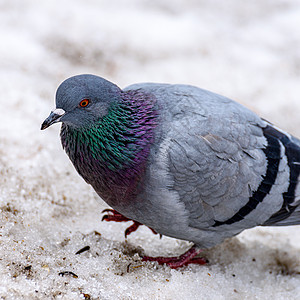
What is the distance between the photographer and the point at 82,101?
351 centimetres

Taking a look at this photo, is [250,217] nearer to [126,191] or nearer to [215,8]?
[126,191]

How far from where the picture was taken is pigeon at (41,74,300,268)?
3529 millimetres

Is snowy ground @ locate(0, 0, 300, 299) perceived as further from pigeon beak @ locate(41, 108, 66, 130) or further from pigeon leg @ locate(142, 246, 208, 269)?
pigeon beak @ locate(41, 108, 66, 130)

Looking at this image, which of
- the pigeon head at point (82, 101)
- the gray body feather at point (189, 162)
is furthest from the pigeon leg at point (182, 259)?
the pigeon head at point (82, 101)

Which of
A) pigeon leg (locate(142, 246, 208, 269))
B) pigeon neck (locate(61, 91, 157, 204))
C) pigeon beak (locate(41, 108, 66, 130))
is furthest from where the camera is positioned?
pigeon leg (locate(142, 246, 208, 269))

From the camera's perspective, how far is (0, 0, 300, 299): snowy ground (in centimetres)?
360

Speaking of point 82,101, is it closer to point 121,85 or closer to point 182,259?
point 182,259

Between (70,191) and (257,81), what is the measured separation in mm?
3675

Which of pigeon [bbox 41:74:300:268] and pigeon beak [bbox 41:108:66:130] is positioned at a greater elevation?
pigeon beak [bbox 41:108:66:130]

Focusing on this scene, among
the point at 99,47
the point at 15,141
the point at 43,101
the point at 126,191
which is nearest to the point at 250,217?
the point at 126,191

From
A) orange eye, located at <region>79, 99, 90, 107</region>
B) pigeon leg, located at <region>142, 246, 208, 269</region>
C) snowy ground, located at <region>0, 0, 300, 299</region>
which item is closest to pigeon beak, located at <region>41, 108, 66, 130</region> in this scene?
orange eye, located at <region>79, 99, 90, 107</region>

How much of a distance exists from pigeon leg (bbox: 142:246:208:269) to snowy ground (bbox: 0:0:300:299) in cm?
8

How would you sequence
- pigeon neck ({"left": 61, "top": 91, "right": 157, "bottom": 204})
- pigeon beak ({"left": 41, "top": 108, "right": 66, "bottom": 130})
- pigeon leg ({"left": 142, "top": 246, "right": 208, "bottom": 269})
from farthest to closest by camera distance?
pigeon leg ({"left": 142, "top": 246, "right": 208, "bottom": 269}), pigeon neck ({"left": 61, "top": 91, "right": 157, "bottom": 204}), pigeon beak ({"left": 41, "top": 108, "right": 66, "bottom": 130})

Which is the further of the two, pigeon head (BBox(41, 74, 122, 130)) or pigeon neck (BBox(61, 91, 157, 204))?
pigeon neck (BBox(61, 91, 157, 204))
